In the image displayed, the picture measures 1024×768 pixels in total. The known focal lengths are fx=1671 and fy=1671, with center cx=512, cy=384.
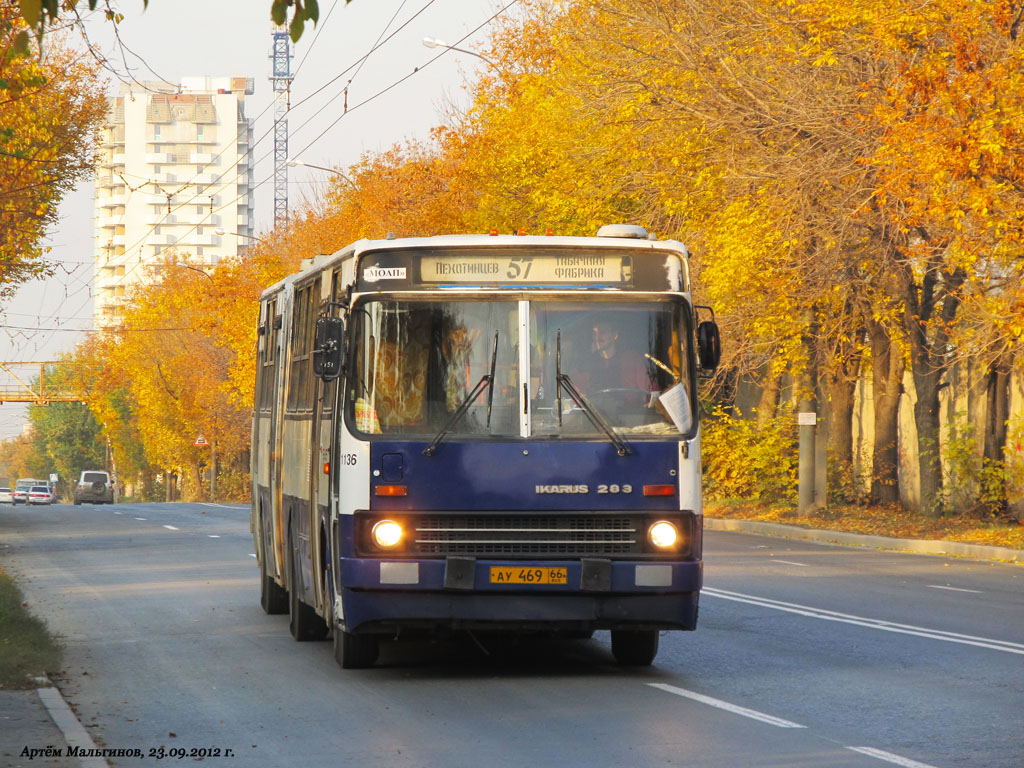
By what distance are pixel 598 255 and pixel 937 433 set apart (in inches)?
787

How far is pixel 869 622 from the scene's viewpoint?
1514 centimetres

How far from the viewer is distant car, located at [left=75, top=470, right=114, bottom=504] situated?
89062 mm

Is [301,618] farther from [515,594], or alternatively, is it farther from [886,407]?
[886,407]

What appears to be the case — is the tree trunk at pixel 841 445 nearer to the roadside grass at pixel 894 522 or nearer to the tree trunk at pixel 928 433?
the roadside grass at pixel 894 522

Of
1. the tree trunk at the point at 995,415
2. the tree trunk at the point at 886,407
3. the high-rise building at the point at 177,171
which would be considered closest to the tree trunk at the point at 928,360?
the tree trunk at the point at 995,415

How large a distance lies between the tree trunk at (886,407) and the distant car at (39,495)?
73.9 meters

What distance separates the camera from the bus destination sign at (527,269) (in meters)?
11.4

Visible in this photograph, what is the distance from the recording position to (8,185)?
2533 centimetres

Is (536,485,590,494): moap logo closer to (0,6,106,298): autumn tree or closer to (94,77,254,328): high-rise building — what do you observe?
(0,6,106,298): autumn tree

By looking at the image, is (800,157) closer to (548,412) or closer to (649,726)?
(548,412)

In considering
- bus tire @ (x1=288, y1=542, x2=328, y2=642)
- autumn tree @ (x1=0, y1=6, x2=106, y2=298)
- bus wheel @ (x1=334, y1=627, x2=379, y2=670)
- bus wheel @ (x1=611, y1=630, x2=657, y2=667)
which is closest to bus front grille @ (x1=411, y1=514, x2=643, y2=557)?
bus wheel @ (x1=611, y1=630, x2=657, y2=667)

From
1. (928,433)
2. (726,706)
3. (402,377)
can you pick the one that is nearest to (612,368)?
(402,377)

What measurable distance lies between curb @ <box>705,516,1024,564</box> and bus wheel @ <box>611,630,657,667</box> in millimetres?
13058

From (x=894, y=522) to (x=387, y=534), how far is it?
20.8 metres
